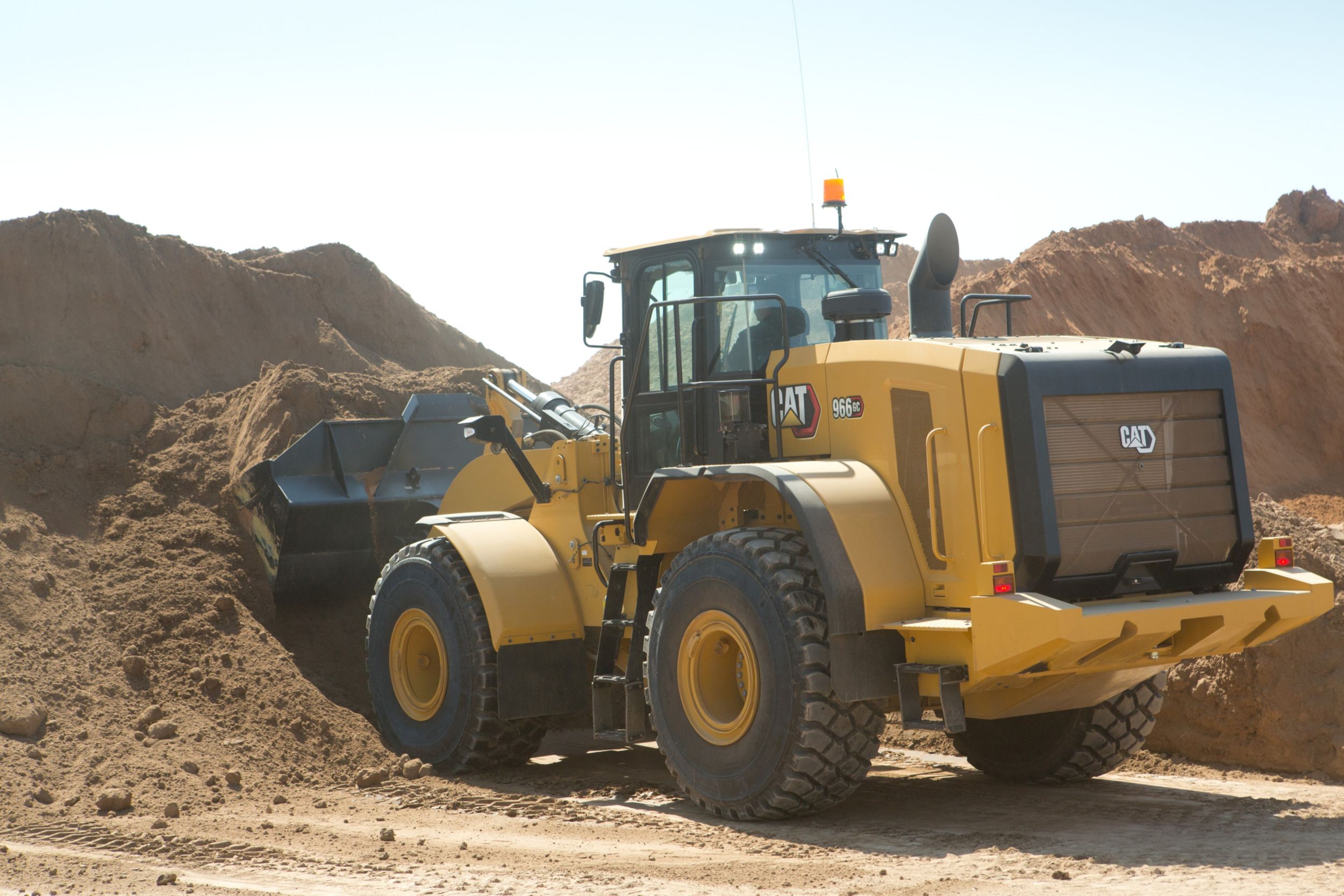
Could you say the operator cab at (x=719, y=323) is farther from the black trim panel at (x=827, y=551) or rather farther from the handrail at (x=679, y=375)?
the black trim panel at (x=827, y=551)

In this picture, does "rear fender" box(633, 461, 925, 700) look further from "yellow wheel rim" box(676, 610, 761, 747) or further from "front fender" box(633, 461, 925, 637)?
"yellow wheel rim" box(676, 610, 761, 747)

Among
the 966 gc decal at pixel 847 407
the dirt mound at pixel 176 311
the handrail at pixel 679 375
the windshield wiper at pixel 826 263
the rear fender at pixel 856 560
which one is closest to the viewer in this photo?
the rear fender at pixel 856 560

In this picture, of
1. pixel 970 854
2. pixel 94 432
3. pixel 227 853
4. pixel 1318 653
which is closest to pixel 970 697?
pixel 970 854

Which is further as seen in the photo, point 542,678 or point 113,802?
point 542,678

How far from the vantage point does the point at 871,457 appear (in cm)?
651

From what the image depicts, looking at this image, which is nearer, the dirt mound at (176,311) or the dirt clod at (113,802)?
the dirt clod at (113,802)

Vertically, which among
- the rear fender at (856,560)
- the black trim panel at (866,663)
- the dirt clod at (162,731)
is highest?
the rear fender at (856,560)

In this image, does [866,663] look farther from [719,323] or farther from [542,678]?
[542,678]

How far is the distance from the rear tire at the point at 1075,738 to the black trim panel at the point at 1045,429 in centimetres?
111

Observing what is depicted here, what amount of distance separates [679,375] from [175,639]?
172 inches

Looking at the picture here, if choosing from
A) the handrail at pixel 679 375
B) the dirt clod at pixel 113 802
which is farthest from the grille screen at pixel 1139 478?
the dirt clod at pixel 113 802

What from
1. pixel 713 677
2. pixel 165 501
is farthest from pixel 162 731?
pixel 713 677

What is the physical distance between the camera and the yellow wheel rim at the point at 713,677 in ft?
21.7

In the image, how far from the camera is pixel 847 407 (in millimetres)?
6641
